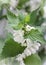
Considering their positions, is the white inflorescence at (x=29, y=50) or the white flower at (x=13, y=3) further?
the white flower at (x=13, y=3)

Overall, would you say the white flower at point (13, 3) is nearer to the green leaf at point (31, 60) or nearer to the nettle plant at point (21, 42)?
the nettle plant at point (21, 42)

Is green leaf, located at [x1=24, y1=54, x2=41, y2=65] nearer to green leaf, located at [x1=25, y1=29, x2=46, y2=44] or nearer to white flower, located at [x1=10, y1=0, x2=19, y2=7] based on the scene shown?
green leaf, located at [x1=25, y1=29, x2=46, y2=44]

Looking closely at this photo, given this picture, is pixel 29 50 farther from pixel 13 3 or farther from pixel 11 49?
pixel 13 3

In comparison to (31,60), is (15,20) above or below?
above

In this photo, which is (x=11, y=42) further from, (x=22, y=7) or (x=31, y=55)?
(x=22, y=7)

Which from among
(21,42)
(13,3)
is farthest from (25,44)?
(13,3)

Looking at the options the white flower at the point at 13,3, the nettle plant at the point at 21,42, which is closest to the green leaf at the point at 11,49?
the nettle plant at the point at 21,42

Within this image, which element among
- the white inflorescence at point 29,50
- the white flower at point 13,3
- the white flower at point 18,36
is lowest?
the white inflorescence at point 29,50

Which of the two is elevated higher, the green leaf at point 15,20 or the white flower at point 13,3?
the white flower at point 13,3
